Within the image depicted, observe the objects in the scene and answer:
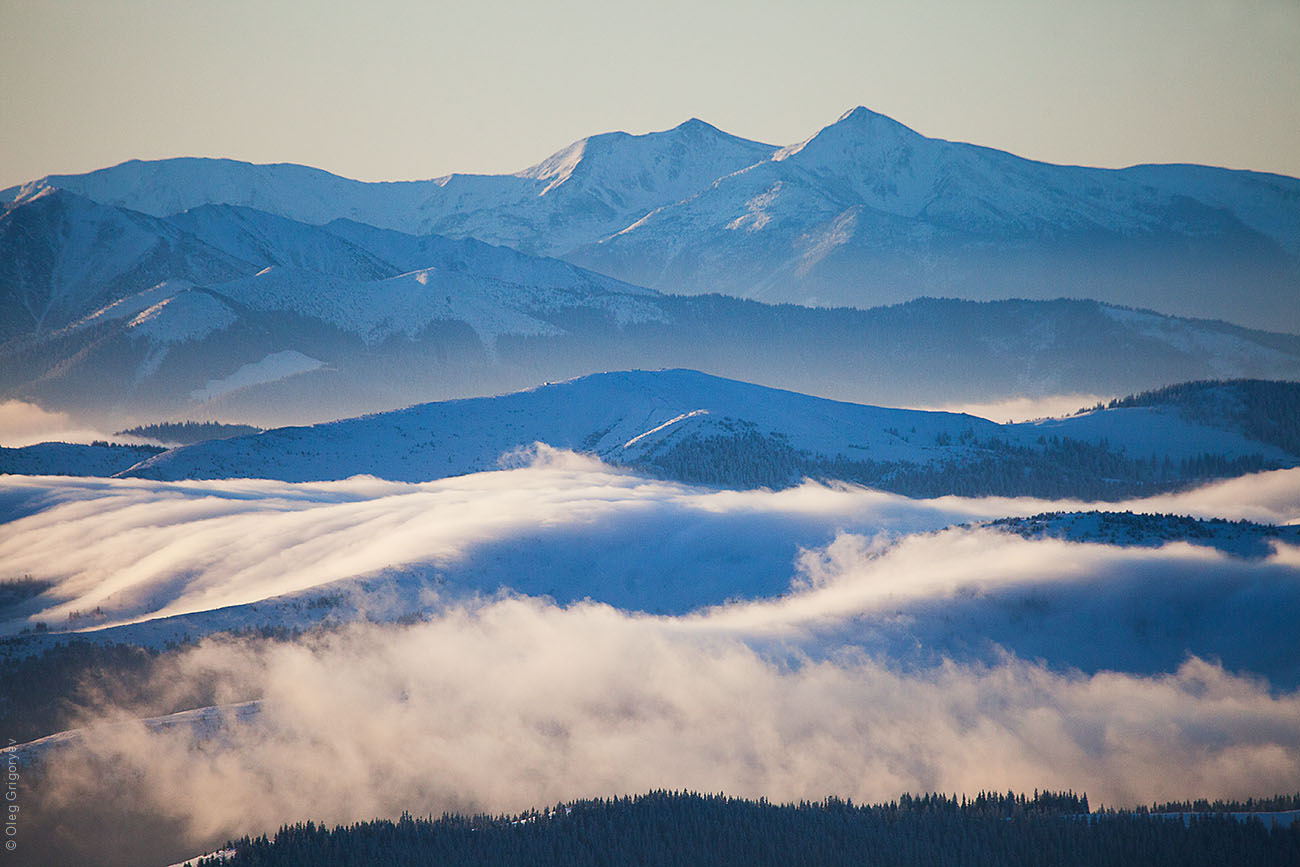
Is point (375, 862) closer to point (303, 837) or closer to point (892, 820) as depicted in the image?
point (303, 837)

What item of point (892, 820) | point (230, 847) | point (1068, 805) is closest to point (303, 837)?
point (230, 847)

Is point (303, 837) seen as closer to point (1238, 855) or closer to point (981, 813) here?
point (981, 813)

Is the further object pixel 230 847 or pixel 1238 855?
pixel 230 847

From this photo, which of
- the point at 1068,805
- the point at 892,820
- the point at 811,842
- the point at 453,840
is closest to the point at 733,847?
the point at 811,842

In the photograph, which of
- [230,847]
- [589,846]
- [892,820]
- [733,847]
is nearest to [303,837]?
[230,847]

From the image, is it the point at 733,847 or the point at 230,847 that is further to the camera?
the point at 230,847
